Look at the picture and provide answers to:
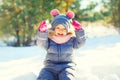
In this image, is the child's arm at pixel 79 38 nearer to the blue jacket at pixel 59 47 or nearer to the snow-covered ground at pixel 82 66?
the blue jacket at pixel 59 47

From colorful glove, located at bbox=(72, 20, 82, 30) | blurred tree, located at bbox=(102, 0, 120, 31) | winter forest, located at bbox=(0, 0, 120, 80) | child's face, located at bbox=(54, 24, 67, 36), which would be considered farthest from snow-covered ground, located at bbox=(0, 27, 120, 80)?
blurred tree, located at bbox=(102, 0, 120, 31)

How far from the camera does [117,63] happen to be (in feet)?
15.3

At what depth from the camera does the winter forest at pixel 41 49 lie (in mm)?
4406

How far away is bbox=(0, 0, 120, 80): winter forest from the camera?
14.5 feet

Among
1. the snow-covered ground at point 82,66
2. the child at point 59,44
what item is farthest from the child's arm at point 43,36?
the snow-covered ground at point 82,66

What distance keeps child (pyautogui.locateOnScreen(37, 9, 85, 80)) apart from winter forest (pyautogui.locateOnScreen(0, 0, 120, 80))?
0.34 metres

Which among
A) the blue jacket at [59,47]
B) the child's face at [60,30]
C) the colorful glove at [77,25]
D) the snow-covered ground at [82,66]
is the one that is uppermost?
the colorful glove at [77,25]

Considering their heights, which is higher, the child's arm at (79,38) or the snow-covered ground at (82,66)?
the child's arm at (79,38)

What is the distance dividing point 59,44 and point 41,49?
2.90 m

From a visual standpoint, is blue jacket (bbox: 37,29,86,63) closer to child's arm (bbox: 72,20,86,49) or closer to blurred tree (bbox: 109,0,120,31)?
child's arm (bbox: 72,20,86,49)

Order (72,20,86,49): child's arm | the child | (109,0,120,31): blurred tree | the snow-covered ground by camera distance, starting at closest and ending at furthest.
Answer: the child → (72,20,86,49): child's arm → the snow-covered ground → (109,0,120,31): blurred tree

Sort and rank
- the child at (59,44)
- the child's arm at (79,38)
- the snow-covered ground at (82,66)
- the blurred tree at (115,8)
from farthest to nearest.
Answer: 1. the blurred tree at (115,8)
2. the snow-covered ground at (82,66)
3. the child's arm at (79,38)
4. the child at (59,44)

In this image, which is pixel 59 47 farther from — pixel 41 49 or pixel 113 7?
pixel 113 7

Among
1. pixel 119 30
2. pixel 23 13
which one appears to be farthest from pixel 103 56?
pixel 119 30
